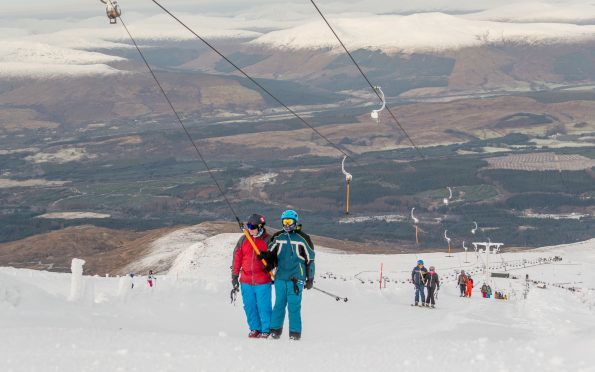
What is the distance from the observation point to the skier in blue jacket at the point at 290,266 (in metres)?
14.3

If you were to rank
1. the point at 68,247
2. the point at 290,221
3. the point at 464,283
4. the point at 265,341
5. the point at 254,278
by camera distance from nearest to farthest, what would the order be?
the point at 265,341
the point at 290,221
the point at 254,278
the point at 464,283
the point at 68,247

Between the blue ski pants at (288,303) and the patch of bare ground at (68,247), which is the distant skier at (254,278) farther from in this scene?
the patch of bare ground at (68,247)

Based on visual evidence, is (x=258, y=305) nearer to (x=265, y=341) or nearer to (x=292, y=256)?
(x=292, y=256)

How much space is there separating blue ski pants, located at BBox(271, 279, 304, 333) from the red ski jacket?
0.77ft

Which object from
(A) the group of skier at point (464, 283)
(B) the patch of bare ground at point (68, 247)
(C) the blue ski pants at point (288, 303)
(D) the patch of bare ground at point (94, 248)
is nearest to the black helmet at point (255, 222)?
(C) the blue ski pants at point (288, 303)

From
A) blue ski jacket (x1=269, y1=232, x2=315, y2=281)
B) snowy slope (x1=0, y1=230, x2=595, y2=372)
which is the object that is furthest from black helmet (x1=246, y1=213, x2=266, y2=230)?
snowy slope (x1=0, y1=230, x2=595, y2=372)

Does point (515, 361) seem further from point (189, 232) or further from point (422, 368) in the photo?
point (189, 232)

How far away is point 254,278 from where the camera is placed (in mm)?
14406

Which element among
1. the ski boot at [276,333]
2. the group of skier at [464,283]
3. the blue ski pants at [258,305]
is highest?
the group of skier at [464,283]

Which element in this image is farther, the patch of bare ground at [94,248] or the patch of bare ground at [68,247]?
the patch of bare ground at [68,247]

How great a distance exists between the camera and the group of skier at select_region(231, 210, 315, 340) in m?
14.3

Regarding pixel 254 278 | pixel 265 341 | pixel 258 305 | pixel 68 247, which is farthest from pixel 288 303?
pixel 68 247

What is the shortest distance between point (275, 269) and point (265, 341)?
5.37 ft

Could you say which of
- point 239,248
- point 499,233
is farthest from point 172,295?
point 499,233
